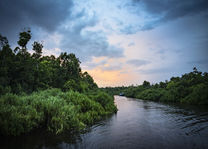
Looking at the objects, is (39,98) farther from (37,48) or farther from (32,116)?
(37,48)

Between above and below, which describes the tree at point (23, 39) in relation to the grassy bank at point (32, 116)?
above

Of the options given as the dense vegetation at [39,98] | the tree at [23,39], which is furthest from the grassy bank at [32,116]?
the tree at [23,39]

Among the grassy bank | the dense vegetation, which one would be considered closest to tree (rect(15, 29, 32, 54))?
the dense vegetation

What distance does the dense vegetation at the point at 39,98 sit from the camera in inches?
334

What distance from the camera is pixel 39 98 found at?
36.9 ft

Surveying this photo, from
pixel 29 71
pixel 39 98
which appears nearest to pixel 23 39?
pixel 29 71

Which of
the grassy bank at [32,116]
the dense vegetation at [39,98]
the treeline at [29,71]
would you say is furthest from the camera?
the treeline at [29,71]

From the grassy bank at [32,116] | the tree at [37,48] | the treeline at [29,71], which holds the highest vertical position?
the tree at [37,48]

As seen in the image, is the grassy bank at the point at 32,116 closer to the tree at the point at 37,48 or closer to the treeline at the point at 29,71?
the treeline at the point at 29,71

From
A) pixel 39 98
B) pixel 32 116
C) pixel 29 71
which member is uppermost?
pixel 29 71

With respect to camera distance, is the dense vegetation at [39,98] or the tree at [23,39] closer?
the dense vegetation at [39,98]

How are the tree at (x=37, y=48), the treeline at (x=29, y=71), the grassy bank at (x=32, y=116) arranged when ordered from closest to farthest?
the grassy bank at (x=32, y=116), the treeline at (x=29, y=71), the tree at (x=37, y=48)

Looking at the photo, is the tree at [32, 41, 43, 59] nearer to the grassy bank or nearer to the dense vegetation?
the dense vegetation

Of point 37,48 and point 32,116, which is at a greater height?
point 37,48
